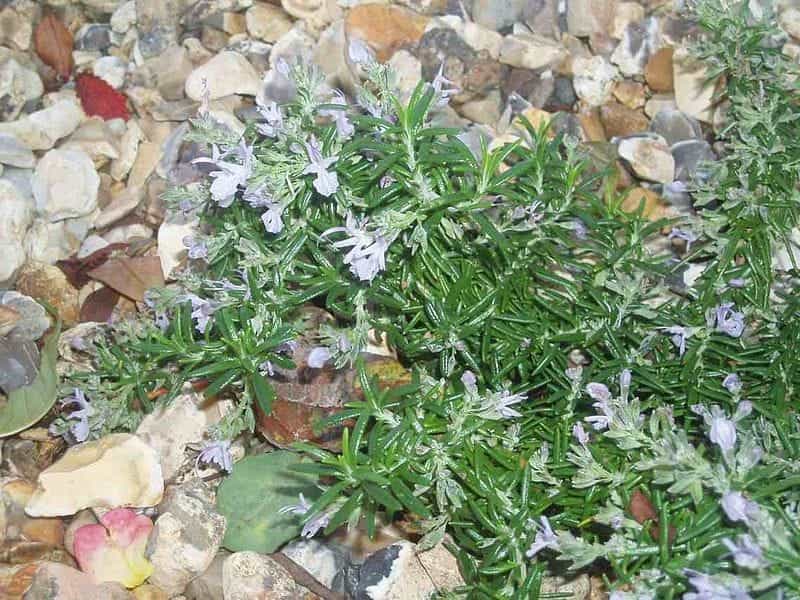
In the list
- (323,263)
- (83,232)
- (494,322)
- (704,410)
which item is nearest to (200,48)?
(83,232)

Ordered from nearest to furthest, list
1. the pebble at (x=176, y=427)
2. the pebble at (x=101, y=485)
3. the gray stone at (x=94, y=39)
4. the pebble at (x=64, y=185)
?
1. the pebble at (x=101, y=485)
2. the pebble at (x=176, y=427)
3. the pebble at (x=64, y=185)
4. the gray stone at (x=94, y=39)

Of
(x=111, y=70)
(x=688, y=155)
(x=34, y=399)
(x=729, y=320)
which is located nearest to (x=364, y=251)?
(x=729, y=320)

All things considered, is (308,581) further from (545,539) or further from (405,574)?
(545,539)

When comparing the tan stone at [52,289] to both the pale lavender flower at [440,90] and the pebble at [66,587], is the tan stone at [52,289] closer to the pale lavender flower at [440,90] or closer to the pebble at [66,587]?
the pebble at [66,587]

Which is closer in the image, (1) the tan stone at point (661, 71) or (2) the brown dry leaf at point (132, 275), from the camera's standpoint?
(2) the brown dry leaf at point (132, 275)

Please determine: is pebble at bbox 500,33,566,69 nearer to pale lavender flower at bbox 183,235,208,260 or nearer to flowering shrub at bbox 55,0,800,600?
flowering shrub at bbox 55,0,800,600

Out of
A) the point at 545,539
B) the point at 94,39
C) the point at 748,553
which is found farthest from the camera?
the point at 94,39

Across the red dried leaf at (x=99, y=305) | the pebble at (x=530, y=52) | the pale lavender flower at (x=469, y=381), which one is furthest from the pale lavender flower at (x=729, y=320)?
the red dried leaf at (x=99, y=305)
